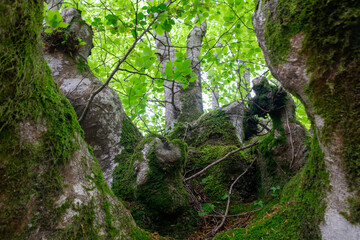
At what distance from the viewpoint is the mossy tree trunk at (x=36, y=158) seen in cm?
98


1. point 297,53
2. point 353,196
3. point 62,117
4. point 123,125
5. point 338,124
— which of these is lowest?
point 353,196

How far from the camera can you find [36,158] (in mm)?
1107

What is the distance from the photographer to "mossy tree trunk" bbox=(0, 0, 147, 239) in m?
0.98

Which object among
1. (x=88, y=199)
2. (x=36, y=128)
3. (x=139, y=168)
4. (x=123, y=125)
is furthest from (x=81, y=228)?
(x=123, y=125)

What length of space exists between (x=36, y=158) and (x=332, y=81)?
5.21 ft

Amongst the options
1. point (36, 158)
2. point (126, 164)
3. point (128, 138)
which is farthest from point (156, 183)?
point (36, 158)

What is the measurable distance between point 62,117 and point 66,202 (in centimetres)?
50

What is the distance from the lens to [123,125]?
2.95 metres

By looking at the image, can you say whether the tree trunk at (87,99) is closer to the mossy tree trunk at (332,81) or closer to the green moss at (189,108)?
the green moss at (189,108)

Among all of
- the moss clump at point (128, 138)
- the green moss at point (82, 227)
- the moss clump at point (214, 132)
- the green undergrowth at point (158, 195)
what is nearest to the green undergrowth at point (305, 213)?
the green undergrowth at point (158, 195)

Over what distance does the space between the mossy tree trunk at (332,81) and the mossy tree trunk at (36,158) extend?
124 cm

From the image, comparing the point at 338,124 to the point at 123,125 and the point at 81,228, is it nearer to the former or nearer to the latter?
the point at 81,228

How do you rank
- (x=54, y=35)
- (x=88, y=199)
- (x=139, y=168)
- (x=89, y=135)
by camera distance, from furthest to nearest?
(x=54, y=35) → (x=89, y=135) → (x=139, y=168) → (x=88, y=199)

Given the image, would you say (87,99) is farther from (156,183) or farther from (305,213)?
(305,213)
